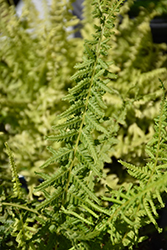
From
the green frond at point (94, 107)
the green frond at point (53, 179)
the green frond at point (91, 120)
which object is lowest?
the green frond at point (53, 179)

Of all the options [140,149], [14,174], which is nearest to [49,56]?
[140,149]

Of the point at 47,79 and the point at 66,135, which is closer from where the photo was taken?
the point at 66,135

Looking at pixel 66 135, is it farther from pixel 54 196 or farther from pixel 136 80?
pixel 136 80

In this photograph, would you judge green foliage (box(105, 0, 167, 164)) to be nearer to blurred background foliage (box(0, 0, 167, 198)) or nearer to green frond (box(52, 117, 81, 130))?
blurred background foliage (box(0, 0, 167, 198))

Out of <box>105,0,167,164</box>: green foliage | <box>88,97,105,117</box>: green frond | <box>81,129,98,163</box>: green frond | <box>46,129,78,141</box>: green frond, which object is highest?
<box>88,97,105,117</box>: green frond

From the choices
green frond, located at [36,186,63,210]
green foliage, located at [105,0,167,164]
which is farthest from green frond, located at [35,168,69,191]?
green foliage, located at [105,0,167,164]

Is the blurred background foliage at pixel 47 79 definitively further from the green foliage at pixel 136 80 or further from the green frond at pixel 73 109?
the green frond at pixel 73 109

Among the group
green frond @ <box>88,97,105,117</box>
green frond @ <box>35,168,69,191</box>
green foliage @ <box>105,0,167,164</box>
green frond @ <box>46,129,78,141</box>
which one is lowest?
green foliage @ <box>105,0,167,164</box>

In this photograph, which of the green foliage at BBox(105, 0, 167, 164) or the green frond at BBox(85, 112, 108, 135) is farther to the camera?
the green foliage at BBox(105, 0, 167, 164)

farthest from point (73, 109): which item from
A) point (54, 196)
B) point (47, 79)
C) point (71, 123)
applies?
point (47, 79)

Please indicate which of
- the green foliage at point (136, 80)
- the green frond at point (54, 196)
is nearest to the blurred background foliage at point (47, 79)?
the green foliage at point (136, 80)

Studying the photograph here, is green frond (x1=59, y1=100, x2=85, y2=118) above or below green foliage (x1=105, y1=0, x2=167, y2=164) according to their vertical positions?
above

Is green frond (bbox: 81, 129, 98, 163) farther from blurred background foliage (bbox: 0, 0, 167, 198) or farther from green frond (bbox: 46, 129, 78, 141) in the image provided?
blurred background foliage (bbox: 0, 0, 167, 198)

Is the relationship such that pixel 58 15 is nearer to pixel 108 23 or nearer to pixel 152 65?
pixel 152 65
